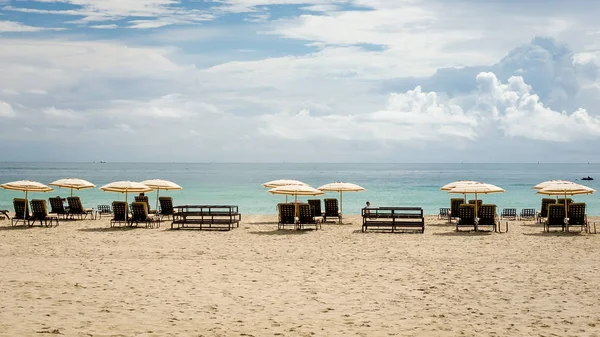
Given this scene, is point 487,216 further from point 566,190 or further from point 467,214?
point 566,190

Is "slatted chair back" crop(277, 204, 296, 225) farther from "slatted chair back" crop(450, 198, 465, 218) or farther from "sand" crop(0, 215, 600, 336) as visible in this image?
"slatted chair back" crop(450, 198, 465, 218)

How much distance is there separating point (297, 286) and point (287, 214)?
32.8ft

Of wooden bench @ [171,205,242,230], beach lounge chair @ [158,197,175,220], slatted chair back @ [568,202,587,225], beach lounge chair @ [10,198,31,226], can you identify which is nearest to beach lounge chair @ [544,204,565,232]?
slatted chair back @ [568,202,587,225]

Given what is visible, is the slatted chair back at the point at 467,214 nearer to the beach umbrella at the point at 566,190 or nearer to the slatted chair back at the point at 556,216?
the beach umbrella at the point at 566,190

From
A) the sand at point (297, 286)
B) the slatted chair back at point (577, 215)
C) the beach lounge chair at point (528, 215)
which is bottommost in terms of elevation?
the sand at point (297, 286)

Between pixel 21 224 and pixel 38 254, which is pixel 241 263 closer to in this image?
pixel 38 254

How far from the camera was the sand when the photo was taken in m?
8.25

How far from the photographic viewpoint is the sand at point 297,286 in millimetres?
8250

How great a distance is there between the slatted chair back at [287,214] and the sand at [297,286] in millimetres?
2653

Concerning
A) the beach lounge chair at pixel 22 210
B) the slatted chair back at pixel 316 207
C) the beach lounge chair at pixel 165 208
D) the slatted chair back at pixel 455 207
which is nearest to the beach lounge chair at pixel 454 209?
the slatted chair back at pixel 455 207

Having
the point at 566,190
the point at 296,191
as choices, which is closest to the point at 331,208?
the point at 296,191

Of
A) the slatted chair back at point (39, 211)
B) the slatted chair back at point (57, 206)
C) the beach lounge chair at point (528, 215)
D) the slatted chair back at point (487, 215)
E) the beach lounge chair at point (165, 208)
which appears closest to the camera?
the slatted chair back at point (487, 215)

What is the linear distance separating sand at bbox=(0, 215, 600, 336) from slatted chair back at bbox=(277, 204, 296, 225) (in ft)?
8.70

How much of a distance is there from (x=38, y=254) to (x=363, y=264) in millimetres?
7544
